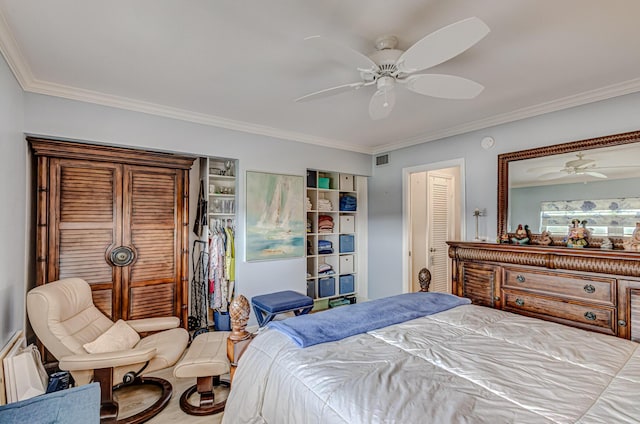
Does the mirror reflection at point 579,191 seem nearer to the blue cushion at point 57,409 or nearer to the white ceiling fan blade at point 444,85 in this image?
the white ceiling fan blade at point 444,85

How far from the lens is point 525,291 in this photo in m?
2.76

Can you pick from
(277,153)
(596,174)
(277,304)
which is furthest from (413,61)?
(277,304)

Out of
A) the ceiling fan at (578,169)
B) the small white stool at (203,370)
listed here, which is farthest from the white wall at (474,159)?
the small white stool at (203,370)

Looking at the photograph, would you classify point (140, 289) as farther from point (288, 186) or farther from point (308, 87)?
point (308, 87)

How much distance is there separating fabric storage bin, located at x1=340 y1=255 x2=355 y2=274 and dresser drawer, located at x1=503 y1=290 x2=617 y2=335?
2500 mm

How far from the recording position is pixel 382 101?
2193 millimetres

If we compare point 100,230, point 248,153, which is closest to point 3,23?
point 100,230

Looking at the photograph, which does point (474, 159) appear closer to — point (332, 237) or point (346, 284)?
point (332, 237)

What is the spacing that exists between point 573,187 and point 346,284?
10.4 feet

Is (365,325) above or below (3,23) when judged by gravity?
below

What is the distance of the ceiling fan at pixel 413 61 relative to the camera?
1.49m

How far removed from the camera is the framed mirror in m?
2.61

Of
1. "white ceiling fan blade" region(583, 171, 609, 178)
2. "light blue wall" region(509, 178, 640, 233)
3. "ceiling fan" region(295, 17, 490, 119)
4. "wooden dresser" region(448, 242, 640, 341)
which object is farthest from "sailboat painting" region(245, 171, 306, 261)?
"white ceiling fan blade" region(583, 171, 609, 178)

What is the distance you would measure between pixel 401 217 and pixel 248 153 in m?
2.31
